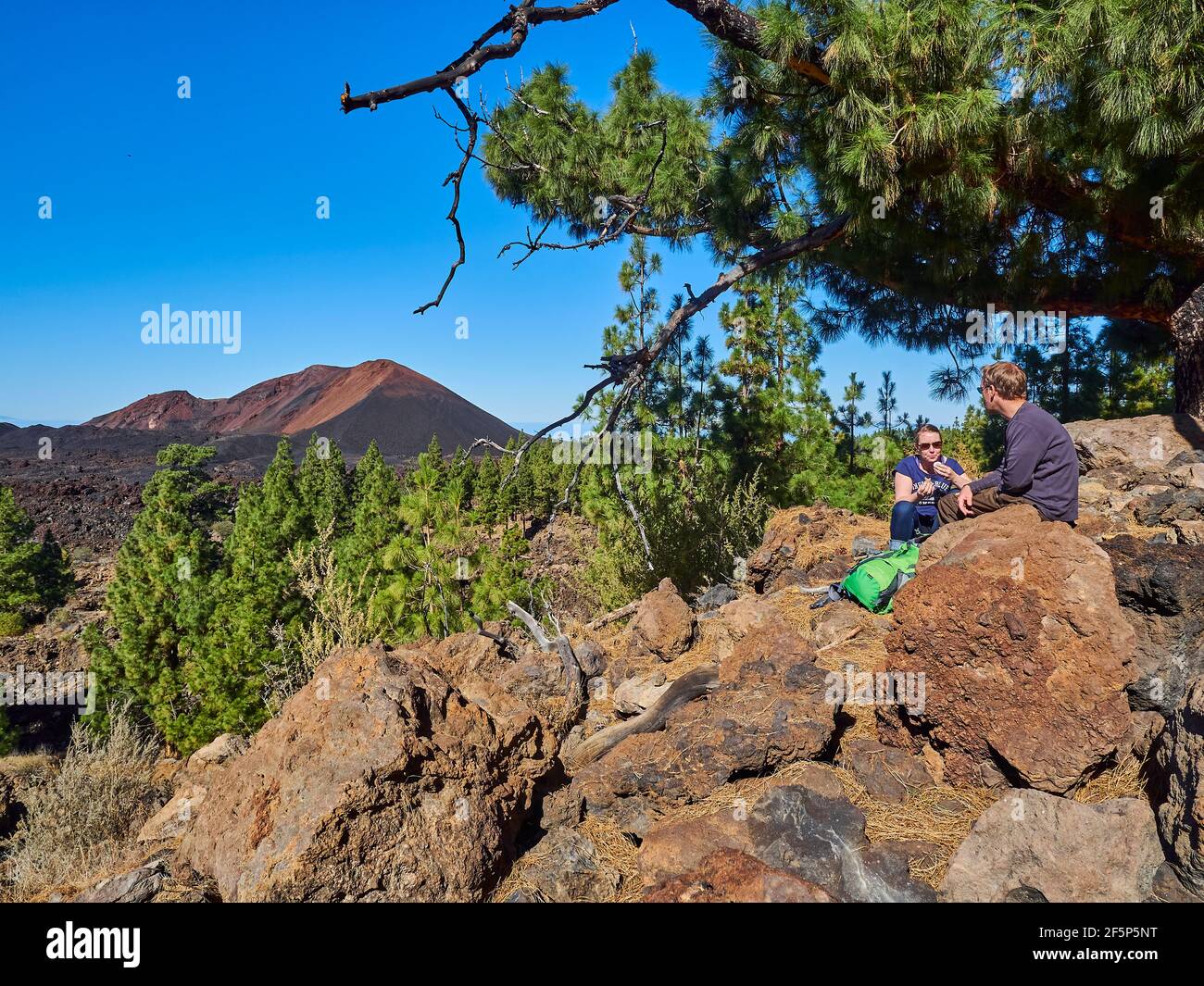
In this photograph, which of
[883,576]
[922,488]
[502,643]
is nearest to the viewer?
[883,576]

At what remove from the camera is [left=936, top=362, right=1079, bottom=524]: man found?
11.9ft

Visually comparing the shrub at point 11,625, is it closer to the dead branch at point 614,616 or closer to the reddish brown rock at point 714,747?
the dead branch at point 614,616

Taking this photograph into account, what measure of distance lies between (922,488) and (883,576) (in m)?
0.67

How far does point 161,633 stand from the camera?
9789 mm

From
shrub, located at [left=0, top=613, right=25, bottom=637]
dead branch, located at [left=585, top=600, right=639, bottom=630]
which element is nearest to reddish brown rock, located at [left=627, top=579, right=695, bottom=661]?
dead branch, located at [left=585, top=600, right=639, bottom=630]

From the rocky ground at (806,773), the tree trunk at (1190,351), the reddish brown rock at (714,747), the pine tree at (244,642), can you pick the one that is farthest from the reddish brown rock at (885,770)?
the pine tree at (244,642)

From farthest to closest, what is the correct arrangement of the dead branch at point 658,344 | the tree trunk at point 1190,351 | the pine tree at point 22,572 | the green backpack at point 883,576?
the pine tree at point 22,572
the tree trunk at point 1190,351
the dead branch at point 658,344
the green backpack at point 883,576

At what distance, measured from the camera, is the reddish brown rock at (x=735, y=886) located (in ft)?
7.54

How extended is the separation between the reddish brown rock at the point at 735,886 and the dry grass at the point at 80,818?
329cm

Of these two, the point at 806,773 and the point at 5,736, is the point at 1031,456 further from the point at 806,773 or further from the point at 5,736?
the point at 5,736

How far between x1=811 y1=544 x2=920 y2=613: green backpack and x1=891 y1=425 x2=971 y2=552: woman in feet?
0.78

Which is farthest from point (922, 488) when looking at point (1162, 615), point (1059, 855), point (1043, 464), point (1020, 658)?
point (1059, 855)

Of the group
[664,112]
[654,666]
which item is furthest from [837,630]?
[664,112]
